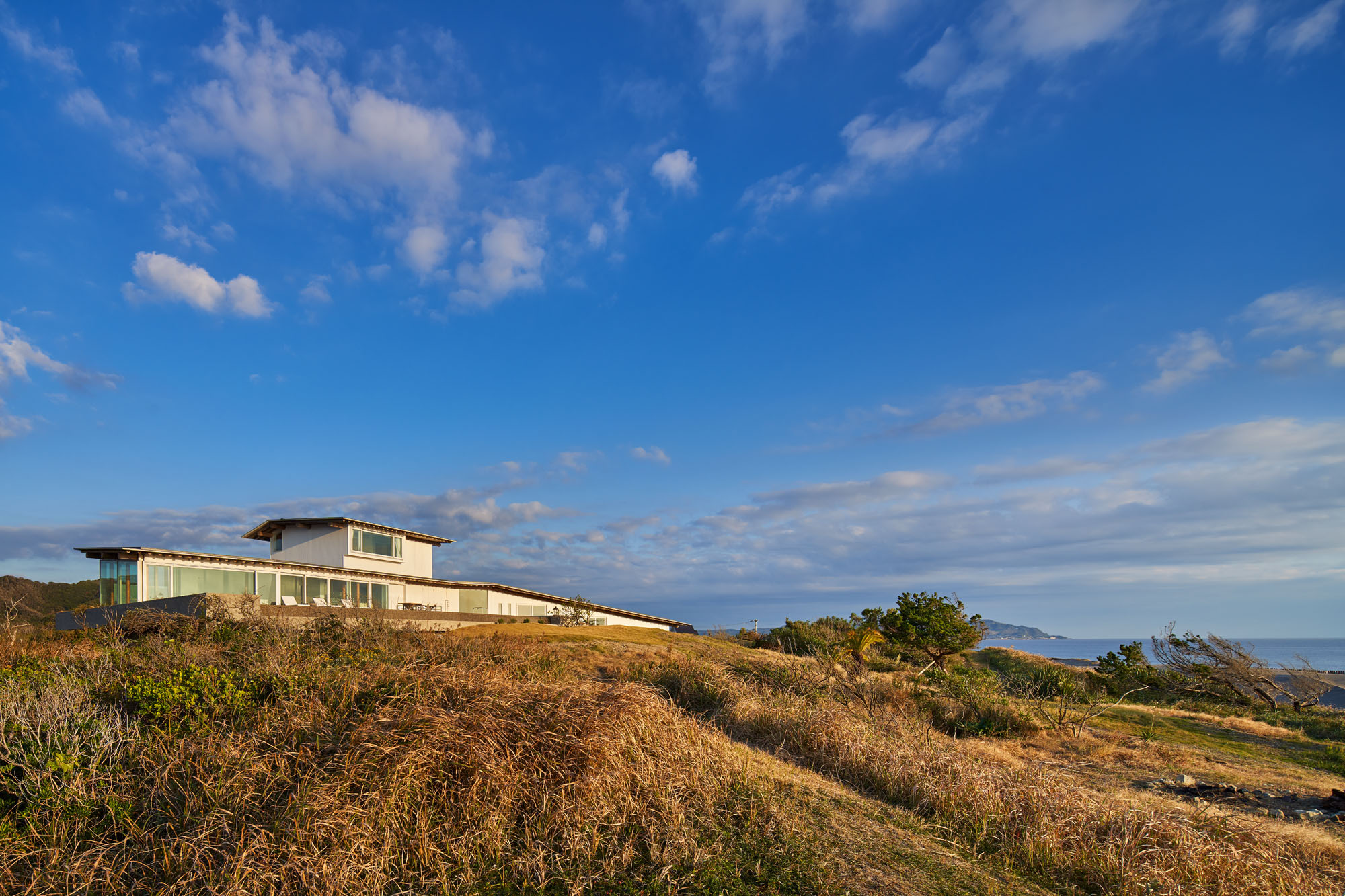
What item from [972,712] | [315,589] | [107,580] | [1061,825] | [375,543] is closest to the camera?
[1061,825]

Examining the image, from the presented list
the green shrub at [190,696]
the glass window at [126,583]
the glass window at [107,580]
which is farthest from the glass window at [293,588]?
the green shrub at [190,696]

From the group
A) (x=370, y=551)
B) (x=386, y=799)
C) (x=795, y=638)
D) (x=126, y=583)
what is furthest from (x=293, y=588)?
(x=386, y=799)

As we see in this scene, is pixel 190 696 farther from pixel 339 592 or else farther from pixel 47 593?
pixel 47 593

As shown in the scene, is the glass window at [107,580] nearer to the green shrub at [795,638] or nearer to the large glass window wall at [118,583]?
the large glass window wall at [118,583]

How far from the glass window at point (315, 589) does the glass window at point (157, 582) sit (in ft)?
14.7

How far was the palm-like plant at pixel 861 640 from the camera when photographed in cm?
2367

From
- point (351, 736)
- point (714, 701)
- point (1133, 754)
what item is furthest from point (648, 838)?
point (1133, 754)

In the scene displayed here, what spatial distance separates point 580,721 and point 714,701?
210 inches

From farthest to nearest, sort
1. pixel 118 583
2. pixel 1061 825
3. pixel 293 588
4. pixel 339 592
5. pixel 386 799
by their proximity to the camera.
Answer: pixel 339 592 < pixel 293 588 < pixel 118 583 < pixel 1061 825 < pixel 386 799

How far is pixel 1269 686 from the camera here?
23406mm

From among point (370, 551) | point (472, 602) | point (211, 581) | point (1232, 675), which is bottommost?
point (1232, 675)

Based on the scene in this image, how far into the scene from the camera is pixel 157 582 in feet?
70.9

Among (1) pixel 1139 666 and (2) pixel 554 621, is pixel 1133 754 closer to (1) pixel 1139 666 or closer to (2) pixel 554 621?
(1) pixel 1139 666

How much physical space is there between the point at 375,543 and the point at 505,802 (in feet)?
84.6
